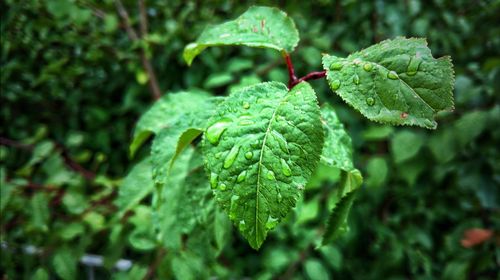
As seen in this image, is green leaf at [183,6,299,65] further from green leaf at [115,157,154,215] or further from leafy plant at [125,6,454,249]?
green leaf at [115,157,154,215]

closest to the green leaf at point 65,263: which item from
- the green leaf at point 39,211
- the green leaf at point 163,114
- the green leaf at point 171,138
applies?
the green leaf at point 39,211

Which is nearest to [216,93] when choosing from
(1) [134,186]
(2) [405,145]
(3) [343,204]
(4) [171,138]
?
(2) [405,145]

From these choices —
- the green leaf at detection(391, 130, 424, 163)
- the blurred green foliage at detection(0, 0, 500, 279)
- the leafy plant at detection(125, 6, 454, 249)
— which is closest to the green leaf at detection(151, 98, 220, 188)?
the leafy plant at detection(125, 6, 454, 249)

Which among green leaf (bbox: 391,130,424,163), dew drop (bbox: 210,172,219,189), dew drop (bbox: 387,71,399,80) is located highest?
dew drop (bbox: 387,71,399,80)

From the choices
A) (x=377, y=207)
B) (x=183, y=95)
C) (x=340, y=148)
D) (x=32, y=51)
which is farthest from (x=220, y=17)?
(x=340, y=148)

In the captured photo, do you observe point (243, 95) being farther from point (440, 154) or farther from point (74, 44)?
point (74, 44)
